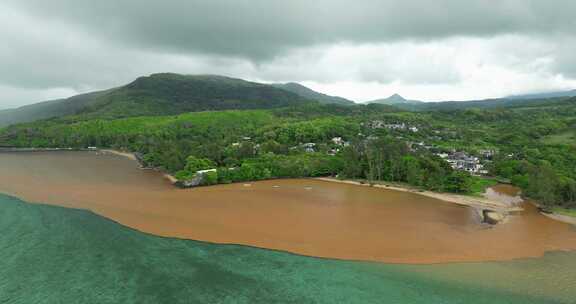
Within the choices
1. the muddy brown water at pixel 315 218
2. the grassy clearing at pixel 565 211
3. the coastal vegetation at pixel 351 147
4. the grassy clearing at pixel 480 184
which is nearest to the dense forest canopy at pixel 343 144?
the coastal vegetation at pixel 351 147

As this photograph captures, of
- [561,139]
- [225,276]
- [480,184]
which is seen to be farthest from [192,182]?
[561,139]

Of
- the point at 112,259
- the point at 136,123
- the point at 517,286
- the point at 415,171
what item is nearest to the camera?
the point at 517,286

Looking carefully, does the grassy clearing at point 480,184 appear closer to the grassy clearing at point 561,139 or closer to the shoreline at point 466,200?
the shoreline at point 466,200

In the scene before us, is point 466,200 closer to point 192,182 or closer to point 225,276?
point 225,276

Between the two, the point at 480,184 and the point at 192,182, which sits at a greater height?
the point at 192,182

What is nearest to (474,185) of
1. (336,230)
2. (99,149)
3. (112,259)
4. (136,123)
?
(336,230)

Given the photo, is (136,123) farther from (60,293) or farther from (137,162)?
(60,293)

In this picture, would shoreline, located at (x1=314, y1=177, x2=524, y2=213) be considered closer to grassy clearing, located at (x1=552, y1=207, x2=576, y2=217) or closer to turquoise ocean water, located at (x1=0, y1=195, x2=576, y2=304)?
grassy clearing, located at (x1=552, y1=207, x2=576, y2=217)

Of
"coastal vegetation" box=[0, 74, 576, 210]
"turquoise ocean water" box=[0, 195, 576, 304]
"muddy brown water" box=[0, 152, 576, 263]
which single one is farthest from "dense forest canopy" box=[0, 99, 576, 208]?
"turquoise ocean water" box=[0, 195, 576, 304]
